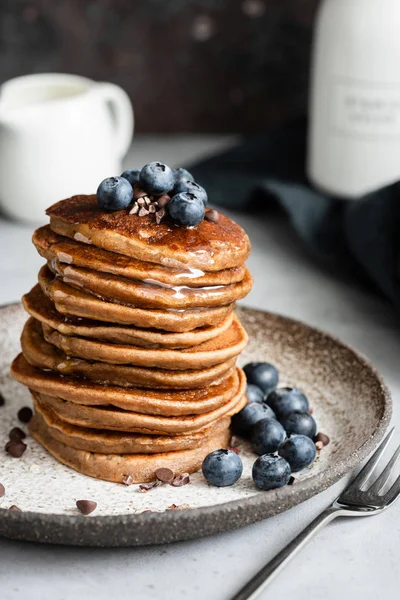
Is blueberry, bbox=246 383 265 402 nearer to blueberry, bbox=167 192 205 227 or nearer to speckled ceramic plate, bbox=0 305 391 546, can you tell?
speckled ceramic plate, bbox=0 305 391 546

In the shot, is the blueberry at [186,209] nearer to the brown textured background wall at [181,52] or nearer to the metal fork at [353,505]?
the metal fork at [353,505]

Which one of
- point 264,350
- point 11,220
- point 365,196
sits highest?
point 365,196

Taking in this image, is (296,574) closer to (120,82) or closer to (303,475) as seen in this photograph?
(303,475)

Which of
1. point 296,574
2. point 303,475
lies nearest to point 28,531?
point 296,574

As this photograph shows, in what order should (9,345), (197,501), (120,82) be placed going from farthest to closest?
(120,82)
(9,345)
(197,501)

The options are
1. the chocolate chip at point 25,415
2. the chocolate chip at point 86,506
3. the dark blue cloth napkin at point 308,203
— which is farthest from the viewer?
the dark blue cloth napkin at point 308,203

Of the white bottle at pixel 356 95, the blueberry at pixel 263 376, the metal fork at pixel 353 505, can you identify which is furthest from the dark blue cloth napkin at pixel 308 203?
the metal fork at pixel 353 505

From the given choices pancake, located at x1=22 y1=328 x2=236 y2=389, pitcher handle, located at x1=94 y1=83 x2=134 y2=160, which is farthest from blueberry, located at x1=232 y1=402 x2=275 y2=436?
pitcher handle, located at x1=94 y1=83 x2=134 y2=160
